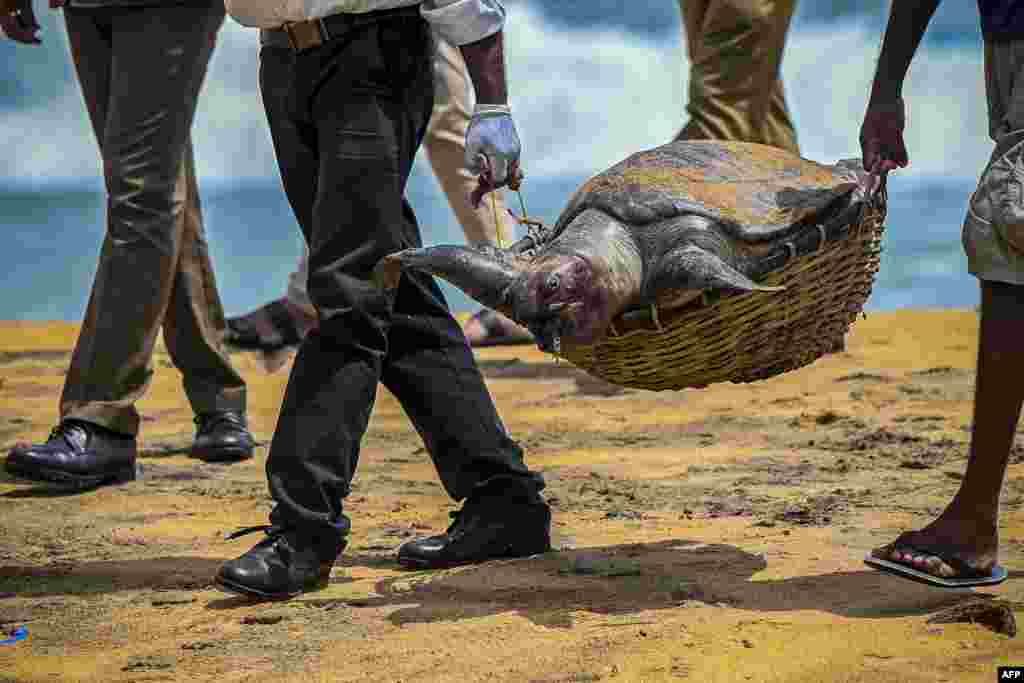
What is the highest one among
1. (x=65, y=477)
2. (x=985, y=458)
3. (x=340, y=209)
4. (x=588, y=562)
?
(x=340, y=209)

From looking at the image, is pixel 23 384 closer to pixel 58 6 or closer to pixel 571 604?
pixel 58 6

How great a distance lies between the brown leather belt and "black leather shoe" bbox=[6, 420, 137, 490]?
1.81 meters

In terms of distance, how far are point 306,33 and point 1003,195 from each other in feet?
4.74

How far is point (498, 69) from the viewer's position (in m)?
3.30

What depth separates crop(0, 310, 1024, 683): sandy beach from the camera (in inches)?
112

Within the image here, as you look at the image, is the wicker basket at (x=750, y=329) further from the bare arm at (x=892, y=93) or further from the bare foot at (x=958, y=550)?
the bare foot at (x=958, y=550)

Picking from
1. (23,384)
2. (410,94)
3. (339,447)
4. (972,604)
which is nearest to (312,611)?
(339,447)

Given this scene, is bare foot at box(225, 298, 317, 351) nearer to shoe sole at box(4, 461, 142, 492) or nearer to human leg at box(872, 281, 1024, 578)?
shoe sole at box(4, 461, 142, 492)

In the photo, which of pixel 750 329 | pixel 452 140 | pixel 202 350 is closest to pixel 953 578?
pixel 750 329

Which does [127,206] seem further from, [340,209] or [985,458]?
[985,458]

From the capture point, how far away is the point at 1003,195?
117 inches

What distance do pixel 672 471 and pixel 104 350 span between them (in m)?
1.76

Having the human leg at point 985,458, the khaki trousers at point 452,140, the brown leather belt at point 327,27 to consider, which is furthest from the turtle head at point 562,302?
the khaki trousers at point 452,140

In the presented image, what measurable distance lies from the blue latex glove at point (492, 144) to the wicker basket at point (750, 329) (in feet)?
1.48
